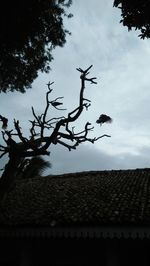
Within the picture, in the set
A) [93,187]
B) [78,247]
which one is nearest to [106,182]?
[93,187]

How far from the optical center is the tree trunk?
10.9 m

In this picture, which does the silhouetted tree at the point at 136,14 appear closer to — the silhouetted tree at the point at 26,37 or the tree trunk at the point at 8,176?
the silhouetted tree at the point at 26,37

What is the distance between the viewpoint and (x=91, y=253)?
11.6 meters

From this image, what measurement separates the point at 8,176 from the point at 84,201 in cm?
329

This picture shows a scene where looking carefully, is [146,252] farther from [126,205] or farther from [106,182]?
[106,182]

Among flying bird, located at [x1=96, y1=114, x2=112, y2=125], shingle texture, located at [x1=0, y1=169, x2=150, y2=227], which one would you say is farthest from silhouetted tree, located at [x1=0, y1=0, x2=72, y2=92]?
shingle texture, located at [x1=0, y1=169, x2=150, y2=227]

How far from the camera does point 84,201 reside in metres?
13.3

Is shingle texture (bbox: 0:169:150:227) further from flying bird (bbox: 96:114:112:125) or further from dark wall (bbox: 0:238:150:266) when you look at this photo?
flying bird (bbox: 96:114:112:125)

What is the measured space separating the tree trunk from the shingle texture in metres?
1.54

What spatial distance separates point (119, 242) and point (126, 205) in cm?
129

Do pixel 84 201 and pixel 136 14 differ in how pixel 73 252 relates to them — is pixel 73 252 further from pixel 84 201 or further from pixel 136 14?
pixel 136 14

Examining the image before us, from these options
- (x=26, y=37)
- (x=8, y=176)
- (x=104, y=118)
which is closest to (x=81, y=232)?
(x=8, y=176)

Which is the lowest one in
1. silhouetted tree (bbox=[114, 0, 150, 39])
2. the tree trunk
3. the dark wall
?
the dark wall

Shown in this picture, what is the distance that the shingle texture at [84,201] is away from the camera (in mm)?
11102
